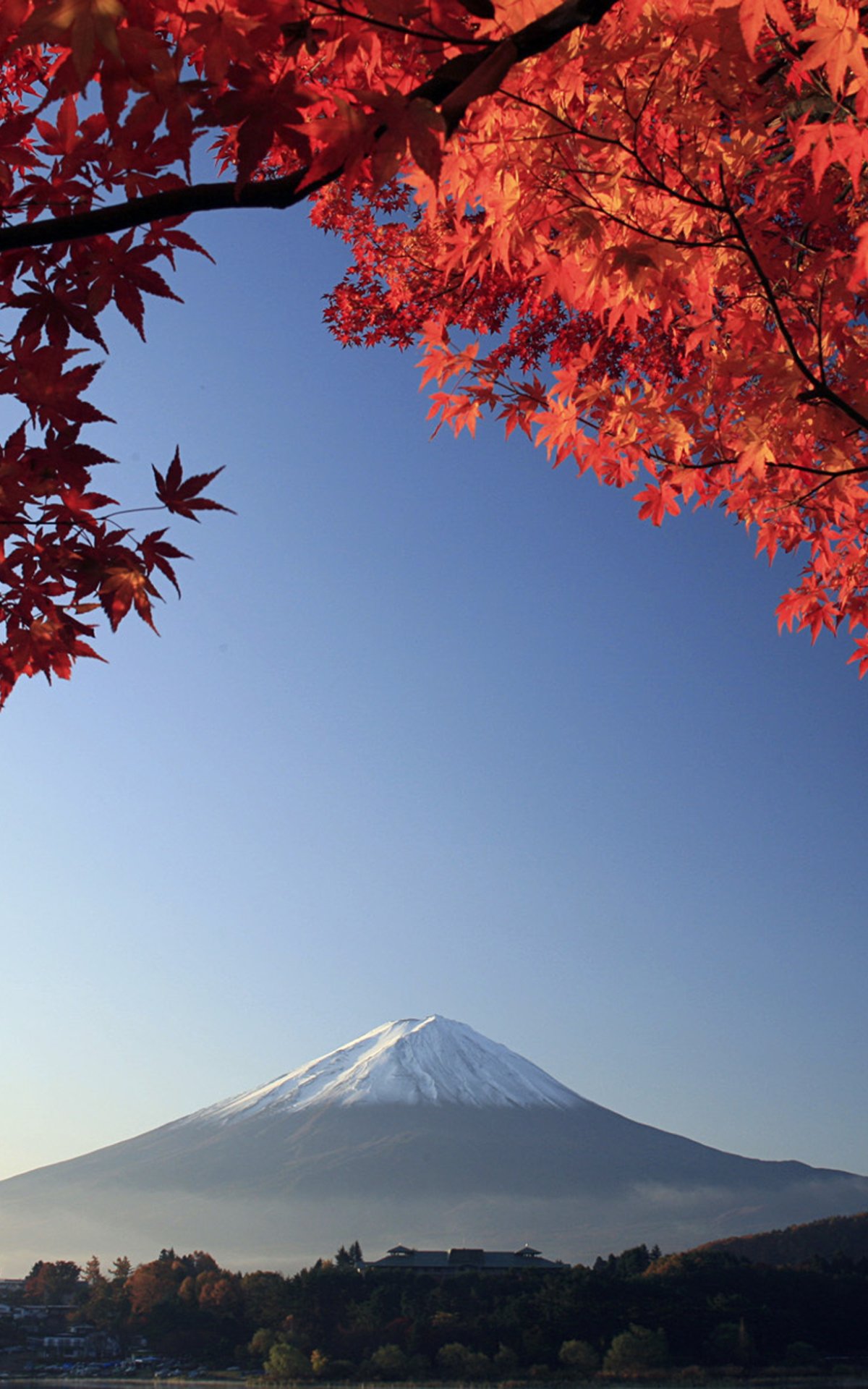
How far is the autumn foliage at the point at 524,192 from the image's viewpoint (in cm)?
160

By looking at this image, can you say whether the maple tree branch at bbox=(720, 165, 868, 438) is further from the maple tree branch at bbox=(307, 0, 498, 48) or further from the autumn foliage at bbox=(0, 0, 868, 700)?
the maple tree branch at bbox=(307, 0, 498, 48)

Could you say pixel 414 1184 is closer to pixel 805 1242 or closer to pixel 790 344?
pixel 805 1242

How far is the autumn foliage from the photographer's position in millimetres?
1598

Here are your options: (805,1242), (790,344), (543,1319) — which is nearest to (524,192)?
(790,344)

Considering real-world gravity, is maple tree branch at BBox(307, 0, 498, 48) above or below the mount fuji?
above

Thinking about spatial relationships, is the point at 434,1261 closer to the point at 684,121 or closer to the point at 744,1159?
the point at 684,121

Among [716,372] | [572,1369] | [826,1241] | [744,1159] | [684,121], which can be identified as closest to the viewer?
[684,121]

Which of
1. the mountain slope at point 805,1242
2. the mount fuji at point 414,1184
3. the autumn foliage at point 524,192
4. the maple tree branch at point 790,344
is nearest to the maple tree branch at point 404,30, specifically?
the autumn foliage at point 524,192

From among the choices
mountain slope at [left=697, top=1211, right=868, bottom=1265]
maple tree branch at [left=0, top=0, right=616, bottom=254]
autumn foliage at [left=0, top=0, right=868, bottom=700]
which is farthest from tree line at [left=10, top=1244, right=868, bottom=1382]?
maple tree branch at [left=0, top=0, right=616, bottom=254]

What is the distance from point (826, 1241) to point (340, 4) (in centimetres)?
7931

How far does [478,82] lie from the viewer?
1539 mm

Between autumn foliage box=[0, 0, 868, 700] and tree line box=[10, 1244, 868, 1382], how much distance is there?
53.2 meters

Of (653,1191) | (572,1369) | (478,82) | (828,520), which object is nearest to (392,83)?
(478,82)

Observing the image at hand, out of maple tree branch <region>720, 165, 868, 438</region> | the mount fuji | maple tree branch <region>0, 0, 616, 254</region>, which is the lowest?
the mount fuji
